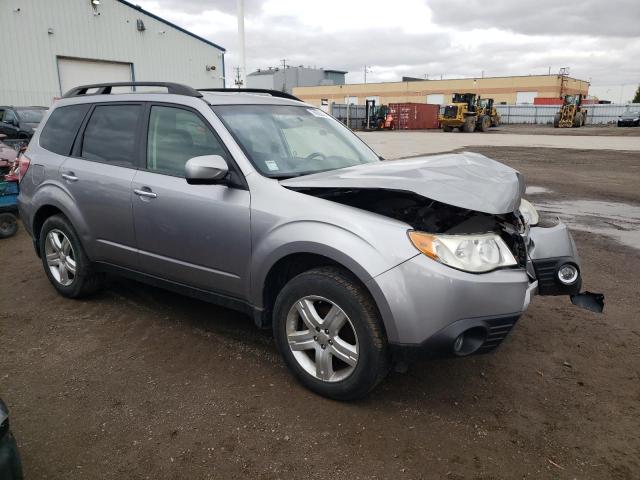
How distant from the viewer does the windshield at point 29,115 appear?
15.0 metres

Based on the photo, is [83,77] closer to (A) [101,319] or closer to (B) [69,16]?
(B) [69,16]

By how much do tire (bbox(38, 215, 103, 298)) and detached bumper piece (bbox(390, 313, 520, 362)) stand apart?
2.98 meters

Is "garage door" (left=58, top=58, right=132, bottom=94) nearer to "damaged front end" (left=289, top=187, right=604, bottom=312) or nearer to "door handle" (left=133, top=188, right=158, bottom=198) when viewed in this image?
"door handle" (left=133, top=188, right=158, bottom=198)

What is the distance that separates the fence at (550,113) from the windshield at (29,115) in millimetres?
50921

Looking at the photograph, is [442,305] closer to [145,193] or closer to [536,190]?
[145,193]

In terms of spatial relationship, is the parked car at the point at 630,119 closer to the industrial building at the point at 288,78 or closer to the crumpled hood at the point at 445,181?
the crumpled hood at the point at 445,181

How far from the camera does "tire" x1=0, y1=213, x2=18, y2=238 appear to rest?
Result: 7.08 metres

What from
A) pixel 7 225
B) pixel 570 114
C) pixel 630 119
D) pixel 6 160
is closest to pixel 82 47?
pixel 6 160

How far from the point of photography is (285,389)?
310cm

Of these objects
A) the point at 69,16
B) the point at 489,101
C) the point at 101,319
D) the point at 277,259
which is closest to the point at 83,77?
the point at 69,16

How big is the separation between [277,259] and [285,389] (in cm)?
82

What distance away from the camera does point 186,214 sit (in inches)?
132

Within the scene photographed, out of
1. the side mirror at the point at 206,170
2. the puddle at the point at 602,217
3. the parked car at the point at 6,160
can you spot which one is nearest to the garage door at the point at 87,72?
the parked car at the point at 6,160

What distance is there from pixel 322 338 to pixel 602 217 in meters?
6.94
